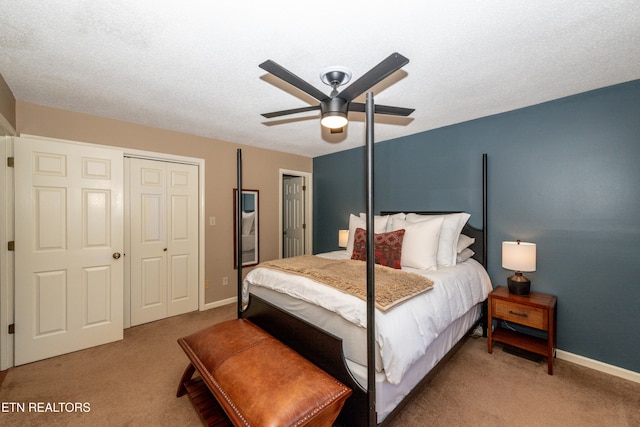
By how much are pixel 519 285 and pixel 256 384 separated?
249 cm

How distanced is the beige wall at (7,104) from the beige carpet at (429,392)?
218cm

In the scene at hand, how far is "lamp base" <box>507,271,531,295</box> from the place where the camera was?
2.50 meters

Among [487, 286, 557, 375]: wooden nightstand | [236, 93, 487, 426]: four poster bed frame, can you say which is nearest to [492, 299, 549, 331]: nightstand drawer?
[487, 286, 557, 375]: wooden nightstand

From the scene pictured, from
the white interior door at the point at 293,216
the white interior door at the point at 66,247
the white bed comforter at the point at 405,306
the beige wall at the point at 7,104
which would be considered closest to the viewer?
the white bed comforter at the point at 405,306

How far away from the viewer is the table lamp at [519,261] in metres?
2.40

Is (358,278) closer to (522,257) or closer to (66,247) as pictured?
(522,257)

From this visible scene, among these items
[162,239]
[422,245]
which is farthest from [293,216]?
[422,245]

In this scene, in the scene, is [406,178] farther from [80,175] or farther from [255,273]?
[80,175]

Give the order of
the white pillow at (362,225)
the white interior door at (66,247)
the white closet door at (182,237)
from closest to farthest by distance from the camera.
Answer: the white interior door at (66,247) < the white pillow at (362,225) < the white closet door at (182,237)

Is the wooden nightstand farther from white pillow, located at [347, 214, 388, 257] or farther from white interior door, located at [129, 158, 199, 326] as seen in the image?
white interior door, located at [129, 158, 199, 326]

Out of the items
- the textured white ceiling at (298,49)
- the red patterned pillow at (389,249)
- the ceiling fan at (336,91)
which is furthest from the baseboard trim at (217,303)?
the ceiling fan at (336,91)

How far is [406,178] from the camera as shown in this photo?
366cm

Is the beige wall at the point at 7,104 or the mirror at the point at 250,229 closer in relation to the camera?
the beige wall at the point at 7,104

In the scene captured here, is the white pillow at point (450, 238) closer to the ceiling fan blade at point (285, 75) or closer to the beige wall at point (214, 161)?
the ceiling fan blade at point (285, 75)
